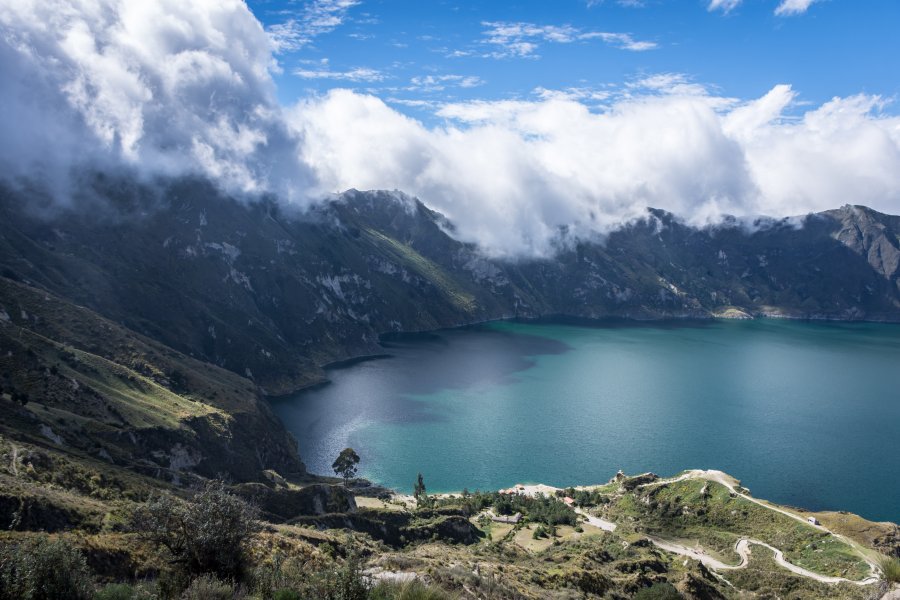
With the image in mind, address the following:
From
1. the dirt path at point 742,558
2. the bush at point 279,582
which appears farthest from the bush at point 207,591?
the dirt path at point 742,558

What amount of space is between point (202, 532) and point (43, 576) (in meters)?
7.05

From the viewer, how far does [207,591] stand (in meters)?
24.8

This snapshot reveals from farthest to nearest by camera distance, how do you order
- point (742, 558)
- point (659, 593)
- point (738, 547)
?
1. point (738, 547)
2. point (742, 558)
3. point (659, 593)

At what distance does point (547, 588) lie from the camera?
155 feet

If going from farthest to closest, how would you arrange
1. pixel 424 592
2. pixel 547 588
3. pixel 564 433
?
pixel 564 433 → pixel 547 588 → pixel 424 592

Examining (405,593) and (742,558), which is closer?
(405,593)

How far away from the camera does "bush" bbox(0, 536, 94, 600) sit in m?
22.0

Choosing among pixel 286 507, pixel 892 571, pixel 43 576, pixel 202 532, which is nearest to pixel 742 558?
pixel 892 571

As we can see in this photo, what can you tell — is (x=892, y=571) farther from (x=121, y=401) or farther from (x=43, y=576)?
(x=121, y=401)

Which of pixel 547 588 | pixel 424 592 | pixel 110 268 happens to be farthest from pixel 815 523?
pixel 110 268

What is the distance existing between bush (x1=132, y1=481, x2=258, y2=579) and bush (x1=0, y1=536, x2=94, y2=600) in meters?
4.86

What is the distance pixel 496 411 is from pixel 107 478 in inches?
4662

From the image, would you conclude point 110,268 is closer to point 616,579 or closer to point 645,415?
point 645,415

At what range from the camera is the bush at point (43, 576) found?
22.0 m
